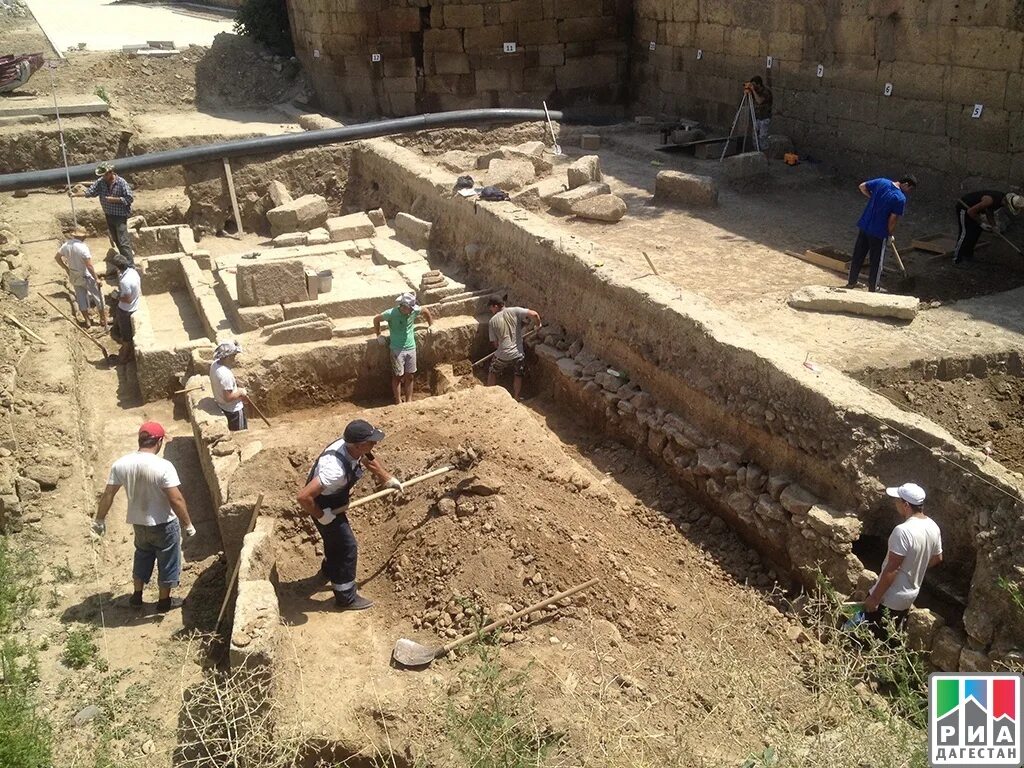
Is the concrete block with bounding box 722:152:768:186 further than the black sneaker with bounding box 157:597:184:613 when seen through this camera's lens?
Yes

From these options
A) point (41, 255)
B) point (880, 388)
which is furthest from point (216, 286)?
point (880, 388)

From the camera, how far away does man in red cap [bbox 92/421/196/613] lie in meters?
6.30

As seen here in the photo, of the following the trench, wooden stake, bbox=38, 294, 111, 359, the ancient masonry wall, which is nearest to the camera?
the ancient masonry wall

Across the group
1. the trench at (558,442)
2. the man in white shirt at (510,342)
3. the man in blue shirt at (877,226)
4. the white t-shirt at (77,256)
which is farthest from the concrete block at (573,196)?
the white t-shirt at (77,256)

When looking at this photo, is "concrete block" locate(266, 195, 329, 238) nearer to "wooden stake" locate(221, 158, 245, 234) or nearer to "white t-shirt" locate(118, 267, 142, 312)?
"wooden stake" locate(221, 158, 245, 234)

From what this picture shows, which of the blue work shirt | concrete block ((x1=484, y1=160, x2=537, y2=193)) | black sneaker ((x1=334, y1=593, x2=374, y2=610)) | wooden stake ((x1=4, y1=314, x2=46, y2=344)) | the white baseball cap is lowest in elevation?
black sneaker ((x1=334, y1=593, x2=374, y2=610))

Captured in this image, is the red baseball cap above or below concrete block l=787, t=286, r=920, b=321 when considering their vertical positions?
below

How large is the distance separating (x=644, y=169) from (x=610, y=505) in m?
8.61

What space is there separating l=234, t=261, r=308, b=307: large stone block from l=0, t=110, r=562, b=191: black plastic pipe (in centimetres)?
528

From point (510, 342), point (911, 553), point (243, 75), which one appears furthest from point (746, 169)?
point (243, 75)

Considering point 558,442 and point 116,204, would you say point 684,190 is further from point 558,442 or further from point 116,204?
point 116,204

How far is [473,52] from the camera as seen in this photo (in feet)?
59.5

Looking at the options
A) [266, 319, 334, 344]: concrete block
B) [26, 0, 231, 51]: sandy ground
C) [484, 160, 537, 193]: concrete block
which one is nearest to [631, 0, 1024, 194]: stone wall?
[484, 160, 537, 193]: concrete block

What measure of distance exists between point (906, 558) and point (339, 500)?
3737 mm
